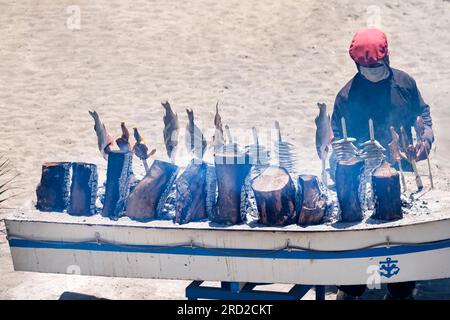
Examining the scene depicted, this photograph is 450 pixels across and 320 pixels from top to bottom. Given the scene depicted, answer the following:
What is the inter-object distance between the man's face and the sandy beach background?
2.30m

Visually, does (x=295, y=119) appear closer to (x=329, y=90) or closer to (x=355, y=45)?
(x=329, y=90)

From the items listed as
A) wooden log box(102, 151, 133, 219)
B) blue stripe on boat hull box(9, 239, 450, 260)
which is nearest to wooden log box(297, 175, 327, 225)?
blue stripe on boat hull box(9, 239, 450, 260)

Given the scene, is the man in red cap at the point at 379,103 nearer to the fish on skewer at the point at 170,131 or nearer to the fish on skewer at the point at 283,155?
the fish on skewer at the point at 283,155

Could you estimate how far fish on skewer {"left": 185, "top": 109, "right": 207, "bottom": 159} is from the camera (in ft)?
23.6

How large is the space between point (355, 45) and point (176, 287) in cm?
252

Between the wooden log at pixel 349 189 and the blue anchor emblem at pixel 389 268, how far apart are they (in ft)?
1.16

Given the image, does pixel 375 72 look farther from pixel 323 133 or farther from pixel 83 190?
pixel 83 190

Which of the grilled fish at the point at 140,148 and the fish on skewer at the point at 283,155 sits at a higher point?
the grilled fish at the point at 140,148

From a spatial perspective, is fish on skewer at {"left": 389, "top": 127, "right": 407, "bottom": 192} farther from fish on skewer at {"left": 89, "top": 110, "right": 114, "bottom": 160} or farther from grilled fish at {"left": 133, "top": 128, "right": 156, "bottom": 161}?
fish on skewer at {"left": 89, "top": 110, "right": 114, "bottom": 160}

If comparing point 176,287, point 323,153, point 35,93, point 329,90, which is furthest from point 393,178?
point 35,93

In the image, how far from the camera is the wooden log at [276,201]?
21.2 ft

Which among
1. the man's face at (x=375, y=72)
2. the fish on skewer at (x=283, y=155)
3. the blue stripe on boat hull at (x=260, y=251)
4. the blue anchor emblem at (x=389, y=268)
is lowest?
the blue anchor emblem at (x=389, y=268)

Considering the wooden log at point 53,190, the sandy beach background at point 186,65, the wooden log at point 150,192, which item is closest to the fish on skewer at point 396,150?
the wooden log at point 150,192

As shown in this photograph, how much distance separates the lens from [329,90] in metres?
12.3
